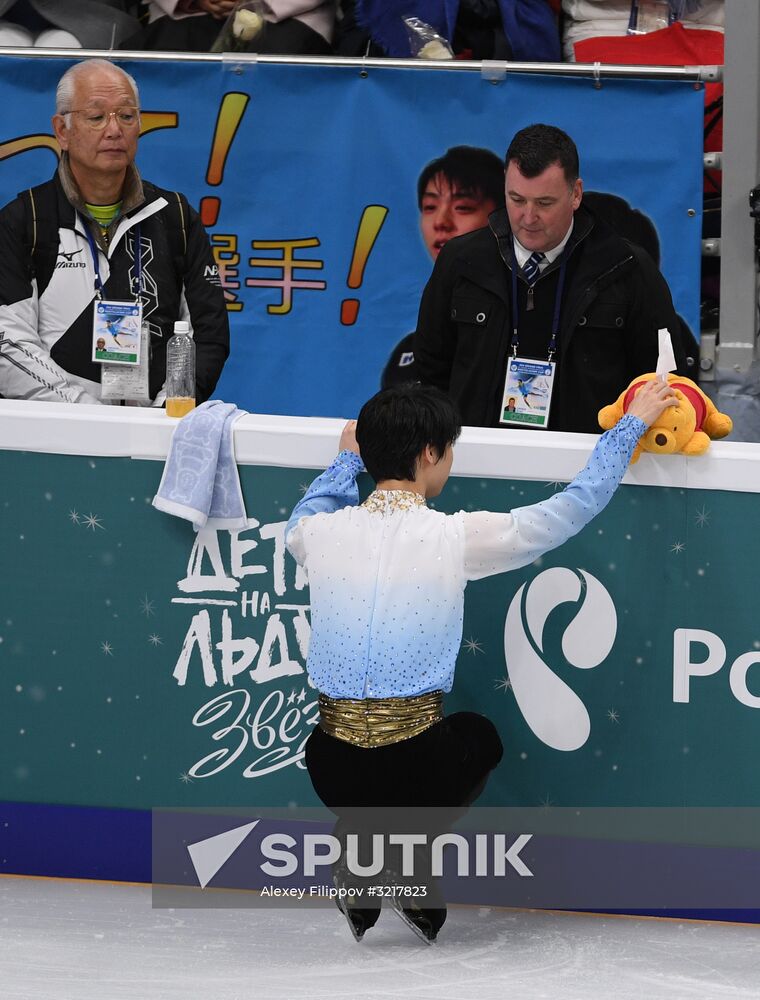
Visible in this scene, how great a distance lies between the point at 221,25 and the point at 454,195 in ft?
3.70

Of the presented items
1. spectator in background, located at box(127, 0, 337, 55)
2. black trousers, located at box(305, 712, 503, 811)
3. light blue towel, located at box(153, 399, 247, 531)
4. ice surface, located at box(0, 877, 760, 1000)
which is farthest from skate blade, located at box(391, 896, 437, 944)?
spectator in background, located at box(127, 0, 337, 55)

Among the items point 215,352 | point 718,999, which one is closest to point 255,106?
point 215,352

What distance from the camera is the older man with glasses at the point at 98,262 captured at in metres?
4.06

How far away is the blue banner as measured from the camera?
5.24 meters

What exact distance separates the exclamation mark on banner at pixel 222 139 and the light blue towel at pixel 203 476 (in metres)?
2.31

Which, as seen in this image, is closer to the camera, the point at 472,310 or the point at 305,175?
the point at 472,310

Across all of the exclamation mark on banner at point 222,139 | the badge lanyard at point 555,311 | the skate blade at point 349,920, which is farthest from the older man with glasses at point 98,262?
the skate blade at point 349,920

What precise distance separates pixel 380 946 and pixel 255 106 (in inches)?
128

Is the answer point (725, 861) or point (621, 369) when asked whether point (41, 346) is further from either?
point (725, 861)

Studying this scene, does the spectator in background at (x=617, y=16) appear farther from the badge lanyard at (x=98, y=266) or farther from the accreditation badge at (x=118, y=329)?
the accreditation badge at (x=118, y=329)

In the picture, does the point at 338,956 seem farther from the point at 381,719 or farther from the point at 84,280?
the point at 84,280

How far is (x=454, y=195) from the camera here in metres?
5.27

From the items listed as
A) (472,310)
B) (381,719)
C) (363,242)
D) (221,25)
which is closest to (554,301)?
(472,310)

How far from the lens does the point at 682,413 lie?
302cm
